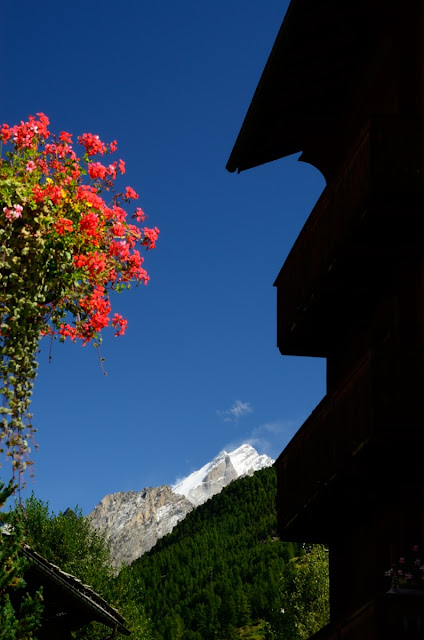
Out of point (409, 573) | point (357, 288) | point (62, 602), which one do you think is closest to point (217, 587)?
point (62, 602)

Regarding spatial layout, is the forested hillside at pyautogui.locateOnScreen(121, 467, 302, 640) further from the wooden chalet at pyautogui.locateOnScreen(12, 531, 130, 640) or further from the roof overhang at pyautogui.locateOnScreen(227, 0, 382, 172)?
the roof overhang at pyautogui.locateOnScreen(227, 0, 382, 172)

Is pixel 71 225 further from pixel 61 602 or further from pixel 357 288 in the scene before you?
pixel 61 602

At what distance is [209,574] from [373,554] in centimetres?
17268

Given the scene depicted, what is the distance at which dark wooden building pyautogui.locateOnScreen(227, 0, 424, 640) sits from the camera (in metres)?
11.1

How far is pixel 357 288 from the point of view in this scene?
13.7 meters

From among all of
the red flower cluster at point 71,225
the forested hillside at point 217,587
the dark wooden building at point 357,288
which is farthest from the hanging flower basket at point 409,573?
the forested hillside at point 217,587

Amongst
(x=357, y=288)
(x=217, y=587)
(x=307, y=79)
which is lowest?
(x=357, y=288)

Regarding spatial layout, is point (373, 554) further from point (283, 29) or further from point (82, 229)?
point (283, 29)

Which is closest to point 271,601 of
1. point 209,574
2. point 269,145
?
point 209,574

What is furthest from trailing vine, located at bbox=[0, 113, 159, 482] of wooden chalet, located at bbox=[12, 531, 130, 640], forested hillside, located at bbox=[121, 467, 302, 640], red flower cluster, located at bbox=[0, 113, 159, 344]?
forested hillside, located at bbox=[121, 467, 302, 640]

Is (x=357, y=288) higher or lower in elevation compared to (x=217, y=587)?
lower

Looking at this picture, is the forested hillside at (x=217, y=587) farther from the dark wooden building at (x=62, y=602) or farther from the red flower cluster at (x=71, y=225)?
the red flower cluster at (x=71, y=225)

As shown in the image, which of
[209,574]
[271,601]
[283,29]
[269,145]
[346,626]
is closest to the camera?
[346,626]

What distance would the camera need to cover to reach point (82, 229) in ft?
40.5
